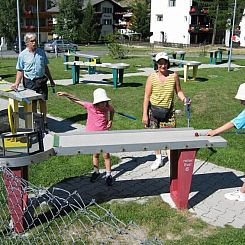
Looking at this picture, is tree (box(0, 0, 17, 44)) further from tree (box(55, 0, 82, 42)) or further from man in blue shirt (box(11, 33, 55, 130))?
man in blue shirt (box(11, 33, 55, 130))

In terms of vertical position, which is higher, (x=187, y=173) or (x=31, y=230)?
(x=187, y=173)

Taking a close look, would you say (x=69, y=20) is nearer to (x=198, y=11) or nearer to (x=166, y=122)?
(x=198, y=11)

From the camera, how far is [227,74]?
55.1 feet

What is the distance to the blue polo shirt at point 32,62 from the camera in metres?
6.50

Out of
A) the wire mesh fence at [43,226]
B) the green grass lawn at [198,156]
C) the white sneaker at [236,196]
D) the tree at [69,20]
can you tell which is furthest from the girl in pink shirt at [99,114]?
the tree at [69,20]

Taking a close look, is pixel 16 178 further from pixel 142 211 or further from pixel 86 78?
pixel 86 78

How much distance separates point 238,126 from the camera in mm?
4391

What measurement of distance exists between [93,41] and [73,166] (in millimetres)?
46437

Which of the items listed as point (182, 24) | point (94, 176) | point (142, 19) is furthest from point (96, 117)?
point (142, 19)

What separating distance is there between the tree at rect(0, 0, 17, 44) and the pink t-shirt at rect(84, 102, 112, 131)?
4506 cm

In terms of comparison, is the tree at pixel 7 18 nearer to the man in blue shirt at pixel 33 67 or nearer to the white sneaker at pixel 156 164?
the man in blue shirt at pixel 33 67

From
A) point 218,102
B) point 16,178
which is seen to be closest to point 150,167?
point 16,178

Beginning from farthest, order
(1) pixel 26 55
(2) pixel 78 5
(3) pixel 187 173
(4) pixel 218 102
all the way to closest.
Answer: (2) pixel 78 5 → (4) pixel 218 102 → (1) pixel 26 55 → (3) pixel 187 173

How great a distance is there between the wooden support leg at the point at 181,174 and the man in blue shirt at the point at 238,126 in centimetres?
40
